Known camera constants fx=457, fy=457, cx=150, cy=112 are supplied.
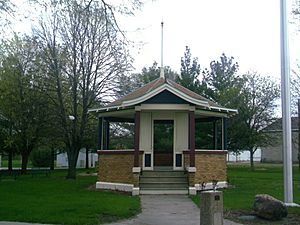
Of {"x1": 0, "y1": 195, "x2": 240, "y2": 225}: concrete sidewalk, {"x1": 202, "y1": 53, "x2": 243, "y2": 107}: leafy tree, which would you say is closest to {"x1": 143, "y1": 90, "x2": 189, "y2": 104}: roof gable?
{"x1": 0, "y1": 195, "x2": 240, "y2": 225}: concrete sidewalk

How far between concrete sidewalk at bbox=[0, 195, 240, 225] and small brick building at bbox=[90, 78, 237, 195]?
1402 mm

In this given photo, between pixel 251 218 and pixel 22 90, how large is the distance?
936 inches

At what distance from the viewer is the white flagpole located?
14641 mm

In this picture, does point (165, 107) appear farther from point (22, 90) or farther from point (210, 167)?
point (22, 90)

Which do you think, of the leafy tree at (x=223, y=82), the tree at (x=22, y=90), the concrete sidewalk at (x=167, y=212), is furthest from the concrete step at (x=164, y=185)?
the leafy tree at (x=223, y=82)

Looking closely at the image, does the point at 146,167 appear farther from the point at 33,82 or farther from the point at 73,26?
the point at 33,82

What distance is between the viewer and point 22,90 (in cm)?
3241

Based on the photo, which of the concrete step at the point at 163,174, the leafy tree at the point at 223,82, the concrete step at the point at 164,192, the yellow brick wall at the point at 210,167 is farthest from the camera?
the leafy tree at the point at 223,82

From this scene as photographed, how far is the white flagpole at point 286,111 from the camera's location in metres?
14.6

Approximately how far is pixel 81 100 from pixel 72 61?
3074 millimetres

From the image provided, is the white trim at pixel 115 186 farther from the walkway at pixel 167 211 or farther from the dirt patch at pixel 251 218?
the dirt patch at pixel 251 218

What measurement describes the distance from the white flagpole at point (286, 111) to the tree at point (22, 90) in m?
19.4

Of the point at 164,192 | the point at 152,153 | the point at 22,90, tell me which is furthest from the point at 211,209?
the point at 22,90

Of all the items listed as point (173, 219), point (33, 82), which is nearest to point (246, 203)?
point (173, 219)
